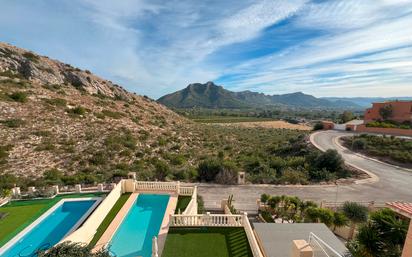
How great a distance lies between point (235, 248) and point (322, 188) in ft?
42.1

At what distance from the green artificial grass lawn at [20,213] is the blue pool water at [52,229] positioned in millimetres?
467

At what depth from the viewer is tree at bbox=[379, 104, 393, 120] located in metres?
40.9

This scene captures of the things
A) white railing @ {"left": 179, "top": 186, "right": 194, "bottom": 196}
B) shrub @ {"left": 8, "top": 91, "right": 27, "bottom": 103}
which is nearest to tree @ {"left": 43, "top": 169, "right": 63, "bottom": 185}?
white railing @ {"left": 179, "top": 186, "right": 194, "bottom": 196}

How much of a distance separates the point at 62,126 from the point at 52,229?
16.4 meters

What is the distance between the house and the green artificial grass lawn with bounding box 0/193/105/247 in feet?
155

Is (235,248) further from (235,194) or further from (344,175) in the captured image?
(344,175)

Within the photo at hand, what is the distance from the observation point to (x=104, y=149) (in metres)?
21.7

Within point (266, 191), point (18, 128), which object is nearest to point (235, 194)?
point (266, 191)

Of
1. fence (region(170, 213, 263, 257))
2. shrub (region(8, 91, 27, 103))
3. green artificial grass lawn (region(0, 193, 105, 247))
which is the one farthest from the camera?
shrub (region(8, 91, 27, 103))

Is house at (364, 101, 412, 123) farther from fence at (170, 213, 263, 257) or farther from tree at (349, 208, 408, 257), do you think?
fence at (170, 213, 263, 257)

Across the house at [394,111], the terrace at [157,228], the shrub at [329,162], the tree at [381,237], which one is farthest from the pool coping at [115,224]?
the house at [394,111]

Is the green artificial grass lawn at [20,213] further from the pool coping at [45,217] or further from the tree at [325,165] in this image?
the tree at [325,165]

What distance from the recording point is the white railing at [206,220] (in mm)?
9164

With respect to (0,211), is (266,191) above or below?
below
